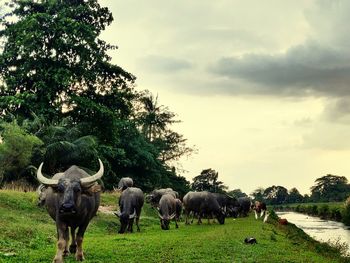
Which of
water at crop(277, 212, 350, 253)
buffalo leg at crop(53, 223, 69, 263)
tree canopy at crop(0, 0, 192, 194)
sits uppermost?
tree canopy at crop(0, 0, 192, 194)

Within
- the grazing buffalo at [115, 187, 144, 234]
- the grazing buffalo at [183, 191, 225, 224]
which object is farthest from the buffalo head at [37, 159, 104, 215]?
the grazing buffalo at [183, 191, 225, 224]

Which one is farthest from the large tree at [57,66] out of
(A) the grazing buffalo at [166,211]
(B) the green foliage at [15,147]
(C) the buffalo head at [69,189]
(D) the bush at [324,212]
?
(D) the bush at [324,212]

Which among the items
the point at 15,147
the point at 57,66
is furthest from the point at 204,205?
the point at 57,66

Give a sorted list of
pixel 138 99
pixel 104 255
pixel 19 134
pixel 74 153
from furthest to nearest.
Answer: pixel 138 99, pixel 74 153, pixel 19 134, pixel 104 255

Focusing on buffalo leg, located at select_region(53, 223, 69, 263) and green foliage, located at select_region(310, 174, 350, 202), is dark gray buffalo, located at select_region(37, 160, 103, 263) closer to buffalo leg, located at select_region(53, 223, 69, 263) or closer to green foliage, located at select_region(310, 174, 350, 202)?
buffalo leg, located at select_region(53, 223, 69, 263)

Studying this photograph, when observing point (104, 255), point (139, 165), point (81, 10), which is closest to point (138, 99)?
point (139, 165)

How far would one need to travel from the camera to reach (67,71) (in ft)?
130

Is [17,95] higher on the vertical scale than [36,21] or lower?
lower

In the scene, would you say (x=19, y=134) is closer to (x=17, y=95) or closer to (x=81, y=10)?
(x=17, y=95)

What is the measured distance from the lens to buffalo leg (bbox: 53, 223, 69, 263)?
428 inches

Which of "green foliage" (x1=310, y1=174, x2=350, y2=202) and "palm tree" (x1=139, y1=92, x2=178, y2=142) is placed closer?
"palm tree" (x1=139, y1=92, x2=178, y2=142)

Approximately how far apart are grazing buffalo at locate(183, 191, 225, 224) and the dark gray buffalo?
20.6 m

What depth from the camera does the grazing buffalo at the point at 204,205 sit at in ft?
108

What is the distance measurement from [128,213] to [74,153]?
13443mm
